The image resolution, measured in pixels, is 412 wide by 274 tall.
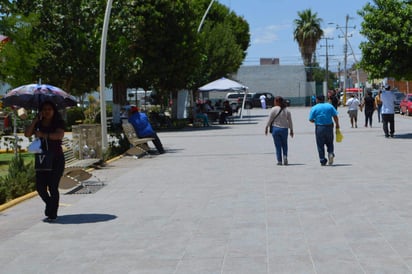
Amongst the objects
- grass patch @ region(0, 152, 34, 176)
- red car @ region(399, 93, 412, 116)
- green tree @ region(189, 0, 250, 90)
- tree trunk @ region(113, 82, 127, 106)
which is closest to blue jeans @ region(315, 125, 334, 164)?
grass patch @ region(0, 152, 34, 176)

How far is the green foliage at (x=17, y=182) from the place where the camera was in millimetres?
12227

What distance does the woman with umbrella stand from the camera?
9797 millimetres

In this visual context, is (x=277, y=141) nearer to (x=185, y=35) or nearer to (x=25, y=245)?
(x=25, y=245)

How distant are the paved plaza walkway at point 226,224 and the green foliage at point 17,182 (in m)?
0.41

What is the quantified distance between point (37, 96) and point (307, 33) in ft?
264

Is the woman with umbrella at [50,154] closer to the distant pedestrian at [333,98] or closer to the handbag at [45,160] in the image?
the handbag at [45,160]

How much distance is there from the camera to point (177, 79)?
36.2 m

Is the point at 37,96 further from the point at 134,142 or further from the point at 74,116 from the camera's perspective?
the point at 74,116

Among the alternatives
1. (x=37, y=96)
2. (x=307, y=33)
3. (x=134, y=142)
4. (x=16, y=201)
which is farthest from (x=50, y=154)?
(x=307, y=33)

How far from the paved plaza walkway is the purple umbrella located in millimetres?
1735

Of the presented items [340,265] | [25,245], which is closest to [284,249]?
[340,265]

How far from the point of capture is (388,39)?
24.2 metres

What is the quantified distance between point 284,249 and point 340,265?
901mm

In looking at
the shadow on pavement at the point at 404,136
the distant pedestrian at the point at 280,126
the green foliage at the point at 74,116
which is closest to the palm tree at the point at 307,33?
the green foliage at the point at 74,116
